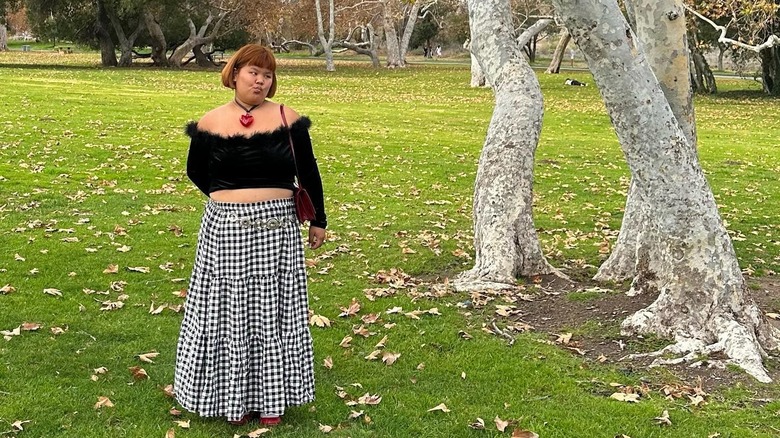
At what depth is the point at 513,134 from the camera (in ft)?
26.4

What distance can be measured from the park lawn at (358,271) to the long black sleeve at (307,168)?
1.26 m

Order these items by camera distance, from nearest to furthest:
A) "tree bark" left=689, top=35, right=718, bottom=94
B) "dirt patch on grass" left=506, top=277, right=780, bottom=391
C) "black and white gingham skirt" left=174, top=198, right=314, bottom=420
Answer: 1. "black and white gingham skirt" left=174, top=198, right=314, bottom=420
2. "dirt patch on grass" left=506, top=277, right=780, bottom=391
3. "tree bark" left=689, top=35, right=718, bottom=94

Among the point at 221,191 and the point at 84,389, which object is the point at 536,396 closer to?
the point at 221,191

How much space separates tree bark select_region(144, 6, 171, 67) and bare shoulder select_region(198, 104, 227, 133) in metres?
46.6

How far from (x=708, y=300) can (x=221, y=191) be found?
3.56 meters

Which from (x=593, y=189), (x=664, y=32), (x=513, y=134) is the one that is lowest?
(x=593, y=189)

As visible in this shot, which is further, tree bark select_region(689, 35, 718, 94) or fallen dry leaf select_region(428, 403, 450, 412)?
tree bark select_region(689, 35, 718, 94)

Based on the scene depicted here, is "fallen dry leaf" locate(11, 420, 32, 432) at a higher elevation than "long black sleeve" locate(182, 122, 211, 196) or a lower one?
lower

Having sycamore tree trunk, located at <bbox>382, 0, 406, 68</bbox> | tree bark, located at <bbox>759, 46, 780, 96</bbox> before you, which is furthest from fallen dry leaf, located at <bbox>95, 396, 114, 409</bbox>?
sycamore tree trunk, located at <bbox>382, 0, 406, 68</bbox>

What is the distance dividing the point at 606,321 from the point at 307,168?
312cm

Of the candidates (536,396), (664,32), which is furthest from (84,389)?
(664,32)

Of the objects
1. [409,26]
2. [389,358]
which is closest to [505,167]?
[389,358]

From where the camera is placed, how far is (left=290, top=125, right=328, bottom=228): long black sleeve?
4.81m

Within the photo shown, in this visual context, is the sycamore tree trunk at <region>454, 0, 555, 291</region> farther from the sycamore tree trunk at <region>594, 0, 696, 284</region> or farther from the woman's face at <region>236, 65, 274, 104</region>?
the woman's face at <region>236, 65, 274, 104</region>
